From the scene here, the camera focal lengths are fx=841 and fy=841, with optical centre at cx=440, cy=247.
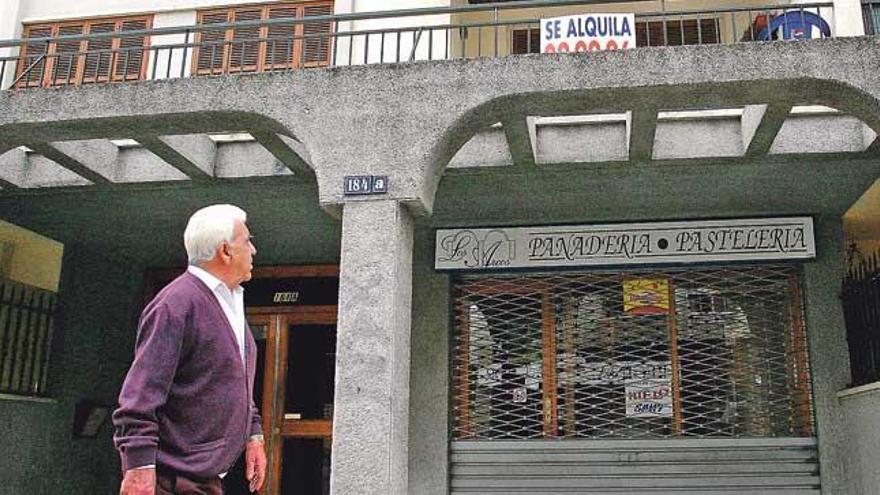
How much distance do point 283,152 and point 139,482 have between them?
455 centimetres

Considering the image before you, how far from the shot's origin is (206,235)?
275 cm

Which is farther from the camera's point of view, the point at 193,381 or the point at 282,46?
the point at 282,46

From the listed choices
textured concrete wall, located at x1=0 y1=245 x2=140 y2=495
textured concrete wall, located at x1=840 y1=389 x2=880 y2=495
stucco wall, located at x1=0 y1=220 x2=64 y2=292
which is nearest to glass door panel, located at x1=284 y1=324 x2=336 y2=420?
textured concrete wall, located at x1=0 y1=245 x2=140 y2=495

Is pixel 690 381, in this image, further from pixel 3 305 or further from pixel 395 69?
pixel 3 305

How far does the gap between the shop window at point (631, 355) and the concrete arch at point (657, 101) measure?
2.95m

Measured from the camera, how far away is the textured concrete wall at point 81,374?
8875mm

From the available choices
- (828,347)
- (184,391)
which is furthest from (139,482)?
(828,347)

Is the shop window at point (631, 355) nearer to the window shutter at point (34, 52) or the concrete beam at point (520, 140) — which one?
the concrete beam at point (520, 140)

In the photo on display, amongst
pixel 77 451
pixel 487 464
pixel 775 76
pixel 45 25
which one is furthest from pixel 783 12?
pixel 77 451

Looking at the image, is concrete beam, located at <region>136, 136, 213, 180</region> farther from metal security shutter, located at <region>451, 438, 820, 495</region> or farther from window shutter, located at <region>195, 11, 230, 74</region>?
metal security shutter, located at <region>451, 438, 820, 495</region>

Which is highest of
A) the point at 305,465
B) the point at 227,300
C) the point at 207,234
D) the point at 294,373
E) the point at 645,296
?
the point at 645,296

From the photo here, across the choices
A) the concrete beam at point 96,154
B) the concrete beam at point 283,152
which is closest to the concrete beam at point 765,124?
the concrete beam at point 283,152

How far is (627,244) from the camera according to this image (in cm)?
818

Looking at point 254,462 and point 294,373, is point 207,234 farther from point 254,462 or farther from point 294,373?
point 294,373
